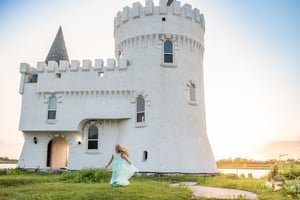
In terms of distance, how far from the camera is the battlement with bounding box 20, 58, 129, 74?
2102cm

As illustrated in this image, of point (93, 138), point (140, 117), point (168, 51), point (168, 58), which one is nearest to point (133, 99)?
point (140, 117)

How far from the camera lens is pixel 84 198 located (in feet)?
27.1

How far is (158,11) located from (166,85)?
5538 mm

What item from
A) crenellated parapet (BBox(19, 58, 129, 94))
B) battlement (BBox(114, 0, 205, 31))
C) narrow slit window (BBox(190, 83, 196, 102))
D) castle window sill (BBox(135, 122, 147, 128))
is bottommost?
castle window sill (BBox(135, 122, 147, 128))

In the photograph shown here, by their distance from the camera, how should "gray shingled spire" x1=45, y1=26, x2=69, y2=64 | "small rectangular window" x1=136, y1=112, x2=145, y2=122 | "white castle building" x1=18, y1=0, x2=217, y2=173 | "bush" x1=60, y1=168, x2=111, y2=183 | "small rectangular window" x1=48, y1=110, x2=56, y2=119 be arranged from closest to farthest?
"bush" x1=60, y1=168, x2=111, y2=183, "white castle building" x1=18, y1=0, x2=217, y2=173, "small rectangular window" x1=136, y1=112, x2=145, y2=122, "small rectangular window" x1=48, y1=110, x2=56, y2=119, "gray shingled spire" x1=45, y1=26, x2=69, y2=64

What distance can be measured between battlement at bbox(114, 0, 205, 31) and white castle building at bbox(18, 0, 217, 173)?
0.24 feet

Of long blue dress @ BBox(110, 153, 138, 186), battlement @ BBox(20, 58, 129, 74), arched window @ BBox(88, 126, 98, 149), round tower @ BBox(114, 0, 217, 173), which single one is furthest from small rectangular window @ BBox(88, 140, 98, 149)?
long blue dress @ BBox(110, 153, 138, 186)

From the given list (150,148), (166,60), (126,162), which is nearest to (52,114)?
(150,148)

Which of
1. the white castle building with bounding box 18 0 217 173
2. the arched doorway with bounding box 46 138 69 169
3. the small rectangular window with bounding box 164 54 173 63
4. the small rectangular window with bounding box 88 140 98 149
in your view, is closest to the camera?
the white castle building with bounding box 18 0 217 173

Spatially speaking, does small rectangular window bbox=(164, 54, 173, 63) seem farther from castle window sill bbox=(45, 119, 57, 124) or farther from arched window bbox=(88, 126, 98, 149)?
castle window sill bbox=(45, 119, 57, 124)

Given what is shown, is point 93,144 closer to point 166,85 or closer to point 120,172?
point 166,85

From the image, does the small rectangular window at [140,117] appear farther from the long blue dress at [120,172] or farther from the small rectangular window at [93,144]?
the long blue dress at [120,172]

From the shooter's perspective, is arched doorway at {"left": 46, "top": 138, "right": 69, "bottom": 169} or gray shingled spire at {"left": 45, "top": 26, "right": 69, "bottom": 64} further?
gray shingled spire at {"left": 45, "top": 26, "right": 69, "bottom": 64}

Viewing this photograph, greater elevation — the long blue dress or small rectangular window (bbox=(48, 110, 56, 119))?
small rectangular window (bbox=(48, 110, 56, 119))
